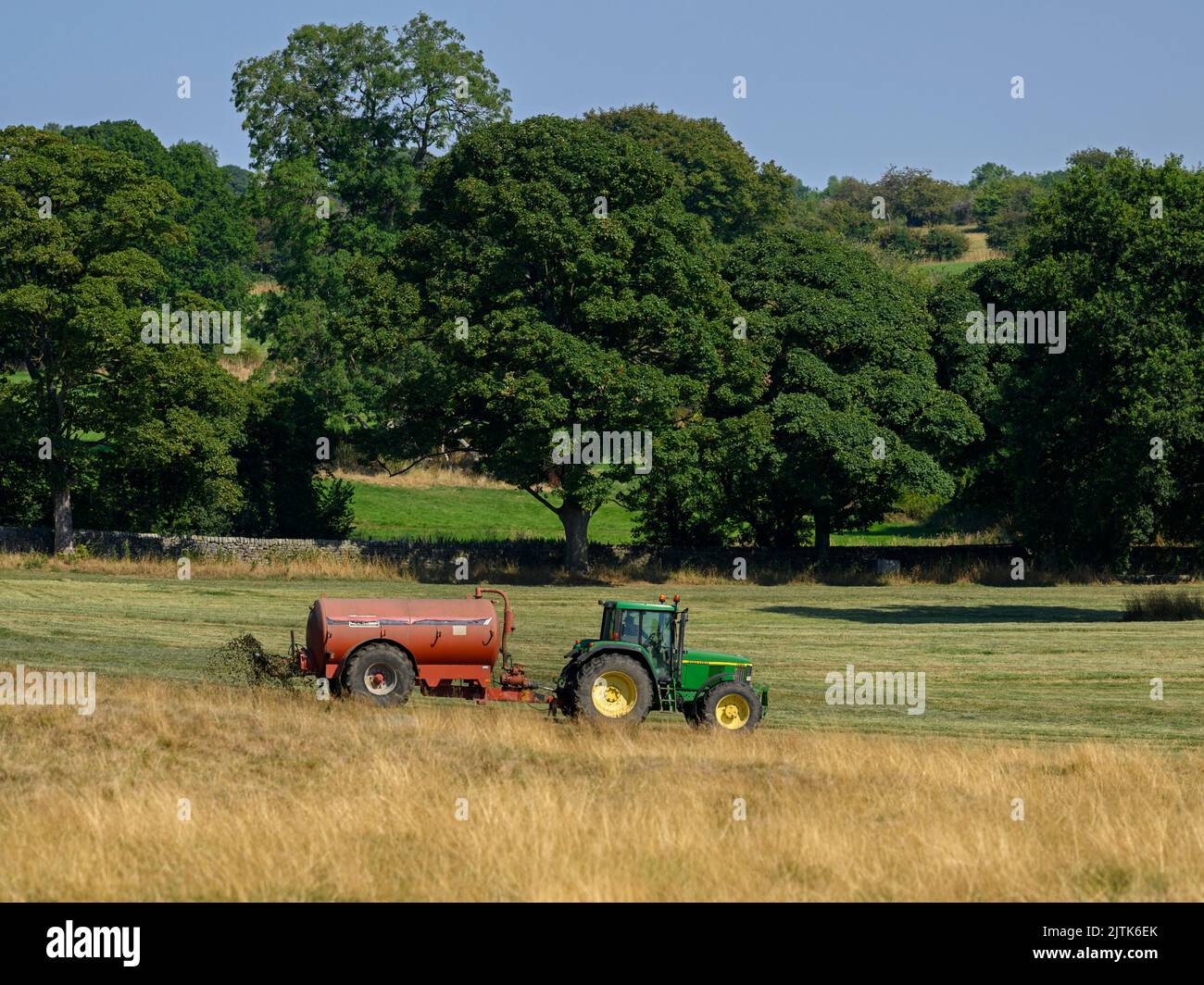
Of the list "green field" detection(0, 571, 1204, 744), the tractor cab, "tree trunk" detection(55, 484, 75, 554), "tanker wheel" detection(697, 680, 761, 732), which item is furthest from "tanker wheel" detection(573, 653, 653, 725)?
"tree trunk" detection(55, 484, 75, 554)

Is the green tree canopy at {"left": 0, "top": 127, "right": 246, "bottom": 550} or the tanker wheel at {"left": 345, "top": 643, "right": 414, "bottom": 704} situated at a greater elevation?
the green tree canopy at {"left": 0, "top": 127, "right": 246, "bottom": 550}

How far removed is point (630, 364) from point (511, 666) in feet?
92.3

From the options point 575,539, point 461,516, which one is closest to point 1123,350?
point 575,539

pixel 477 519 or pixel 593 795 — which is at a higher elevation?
pixel 477 519

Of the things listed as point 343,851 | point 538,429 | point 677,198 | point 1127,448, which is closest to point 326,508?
point 538,429

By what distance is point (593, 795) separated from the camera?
1766 centimetres

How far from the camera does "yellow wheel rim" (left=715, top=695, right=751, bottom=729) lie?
23359 mm

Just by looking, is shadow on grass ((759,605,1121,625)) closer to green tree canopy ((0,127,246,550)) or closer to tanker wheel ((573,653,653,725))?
tanker wheel ((573,653,653,725))

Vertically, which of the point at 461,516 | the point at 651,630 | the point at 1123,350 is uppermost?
the point at 1123,350

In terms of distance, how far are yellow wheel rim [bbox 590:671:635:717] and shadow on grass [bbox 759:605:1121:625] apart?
20.8 metres

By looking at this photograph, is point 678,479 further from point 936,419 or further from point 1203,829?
point 1203,829

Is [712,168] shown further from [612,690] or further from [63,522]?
[612,690]

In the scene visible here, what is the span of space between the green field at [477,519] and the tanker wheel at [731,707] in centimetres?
4259

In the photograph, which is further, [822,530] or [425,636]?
[822,530]
